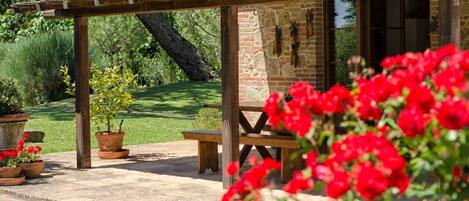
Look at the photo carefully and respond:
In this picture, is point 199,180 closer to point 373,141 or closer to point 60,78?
point 373,141

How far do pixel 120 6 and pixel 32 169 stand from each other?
87.3 inches

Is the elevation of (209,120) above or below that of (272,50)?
below

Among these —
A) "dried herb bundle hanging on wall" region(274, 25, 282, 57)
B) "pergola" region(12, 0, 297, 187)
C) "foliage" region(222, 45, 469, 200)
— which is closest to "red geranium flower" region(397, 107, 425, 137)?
"foliage" region(222, 45, 469, 200)

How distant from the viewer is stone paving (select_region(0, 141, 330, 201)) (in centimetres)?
930

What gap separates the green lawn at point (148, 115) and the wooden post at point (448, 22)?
27.7 ft

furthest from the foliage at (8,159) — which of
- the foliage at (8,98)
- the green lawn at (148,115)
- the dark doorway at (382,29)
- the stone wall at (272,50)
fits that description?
the dark doorway at (382,29)

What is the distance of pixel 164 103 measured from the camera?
21.9 meters

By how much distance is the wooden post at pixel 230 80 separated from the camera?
9.54m

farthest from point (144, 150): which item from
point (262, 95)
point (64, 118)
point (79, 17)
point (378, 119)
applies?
point (378, 119)

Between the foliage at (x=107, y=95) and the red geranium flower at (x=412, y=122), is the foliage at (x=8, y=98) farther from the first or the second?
the red geranium flower at (x=412, y=122)

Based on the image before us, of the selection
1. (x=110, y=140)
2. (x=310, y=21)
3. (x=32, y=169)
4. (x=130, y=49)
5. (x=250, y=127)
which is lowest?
(x=32, y=169)

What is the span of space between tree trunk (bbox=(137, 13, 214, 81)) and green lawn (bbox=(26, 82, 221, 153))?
0.59 metres

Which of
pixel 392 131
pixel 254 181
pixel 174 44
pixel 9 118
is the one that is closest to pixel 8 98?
pixel 9 118

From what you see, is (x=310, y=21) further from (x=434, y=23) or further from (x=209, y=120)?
(x=209, y=120)
